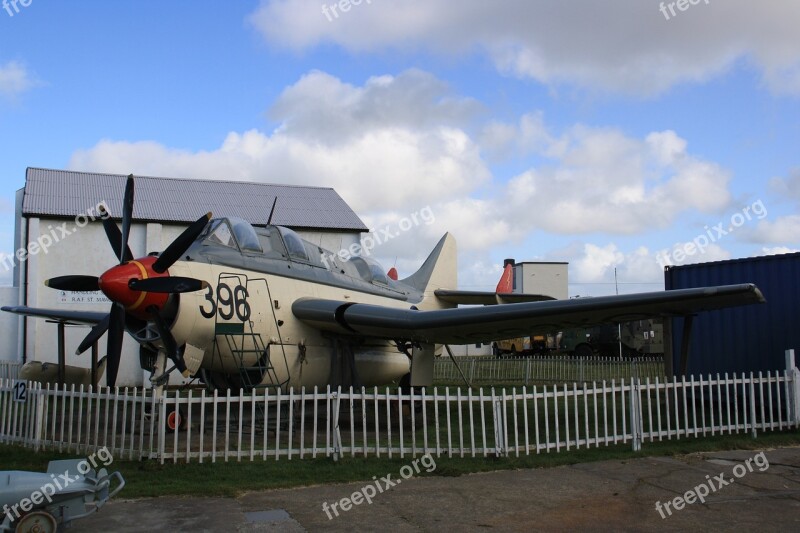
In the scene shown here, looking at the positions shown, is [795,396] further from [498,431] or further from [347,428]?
[347,428]

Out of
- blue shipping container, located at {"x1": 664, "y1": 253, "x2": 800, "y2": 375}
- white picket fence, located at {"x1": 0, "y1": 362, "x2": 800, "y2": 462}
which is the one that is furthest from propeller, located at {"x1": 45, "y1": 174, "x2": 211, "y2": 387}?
blue shipping container, located at {"x1": 664, "y1": 253, "x2": 800, "y2": 375}

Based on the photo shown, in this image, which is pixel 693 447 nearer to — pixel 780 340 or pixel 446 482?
pixel 446 482

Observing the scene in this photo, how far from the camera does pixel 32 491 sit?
5.42m

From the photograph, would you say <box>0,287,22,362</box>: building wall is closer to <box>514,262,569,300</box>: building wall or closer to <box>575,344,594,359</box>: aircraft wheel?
<box>575,344,594,359</box>: aircraft wheel

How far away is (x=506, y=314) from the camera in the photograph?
1154 centimetres

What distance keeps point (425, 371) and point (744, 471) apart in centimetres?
679

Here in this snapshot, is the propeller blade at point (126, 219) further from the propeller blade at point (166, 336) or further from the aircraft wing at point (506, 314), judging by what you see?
the aircraft wing at point (506, 314)

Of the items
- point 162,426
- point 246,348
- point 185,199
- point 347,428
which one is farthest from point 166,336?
point 185,199

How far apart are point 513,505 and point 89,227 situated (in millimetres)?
21424

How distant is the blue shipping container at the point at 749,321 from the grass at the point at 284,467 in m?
4.22

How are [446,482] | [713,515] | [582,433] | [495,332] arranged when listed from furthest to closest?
[495,332]
[582,433]
[446,482]
[713,515]


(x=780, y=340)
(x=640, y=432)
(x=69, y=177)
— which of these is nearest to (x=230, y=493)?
(x=640, y=432)

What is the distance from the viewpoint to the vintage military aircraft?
10.3 m

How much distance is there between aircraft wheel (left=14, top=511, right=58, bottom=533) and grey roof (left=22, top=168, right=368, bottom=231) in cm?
2074
